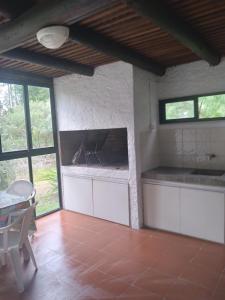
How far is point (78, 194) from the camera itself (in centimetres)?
441

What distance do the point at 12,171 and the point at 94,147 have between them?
1652 mm

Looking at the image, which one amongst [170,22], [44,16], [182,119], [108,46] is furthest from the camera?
[182,119]

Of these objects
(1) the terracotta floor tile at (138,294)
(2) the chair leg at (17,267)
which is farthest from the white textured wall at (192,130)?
(2) the chair leg at (17,267)

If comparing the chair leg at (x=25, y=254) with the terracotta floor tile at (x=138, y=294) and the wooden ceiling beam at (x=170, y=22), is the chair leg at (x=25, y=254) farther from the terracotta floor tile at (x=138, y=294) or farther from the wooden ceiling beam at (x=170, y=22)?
the wooden ceiling beam at (x=170, y=22)

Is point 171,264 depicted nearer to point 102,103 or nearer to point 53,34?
point 102,103

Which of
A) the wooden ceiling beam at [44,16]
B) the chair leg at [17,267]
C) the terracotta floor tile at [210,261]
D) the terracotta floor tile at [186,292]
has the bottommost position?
the terracotta floor tile at [210,261]

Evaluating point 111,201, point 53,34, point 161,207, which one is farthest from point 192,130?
point 53,34

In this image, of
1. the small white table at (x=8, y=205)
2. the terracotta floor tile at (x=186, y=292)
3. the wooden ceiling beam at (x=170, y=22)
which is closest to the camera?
the wooden ceiling beam at (x=170, y=22)

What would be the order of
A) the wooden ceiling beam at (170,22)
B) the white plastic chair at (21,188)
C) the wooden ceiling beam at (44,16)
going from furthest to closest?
1. the white plastic chair at (21,188)
2. the wooden ceiling beam at (170,22)
3. the wooden ceiling beam at (44,16)

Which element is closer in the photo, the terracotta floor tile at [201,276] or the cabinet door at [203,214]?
the terracotta floor tile at [201,276]

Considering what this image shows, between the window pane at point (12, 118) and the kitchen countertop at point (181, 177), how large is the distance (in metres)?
2.12

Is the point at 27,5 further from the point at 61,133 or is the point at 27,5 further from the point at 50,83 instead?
the point at 61,133

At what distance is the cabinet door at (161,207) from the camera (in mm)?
3457

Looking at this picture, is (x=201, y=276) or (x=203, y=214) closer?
(x=201, y=276)
